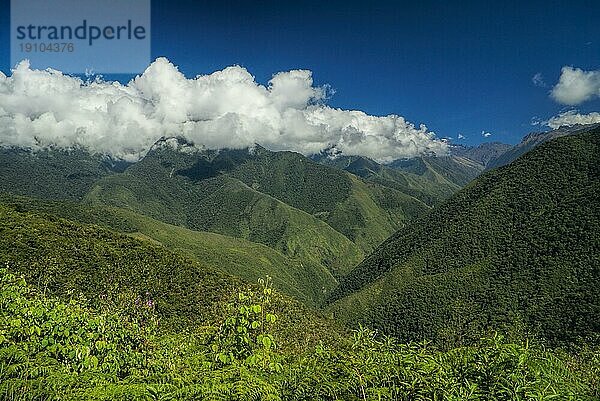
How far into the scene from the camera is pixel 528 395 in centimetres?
590

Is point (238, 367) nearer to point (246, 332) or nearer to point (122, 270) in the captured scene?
point (246, 332)

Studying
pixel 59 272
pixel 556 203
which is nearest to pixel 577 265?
pixel 556 203

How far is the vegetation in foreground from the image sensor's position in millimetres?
6609

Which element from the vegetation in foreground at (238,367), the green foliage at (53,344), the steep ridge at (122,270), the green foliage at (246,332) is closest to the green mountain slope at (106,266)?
the steep ridge at (122,270)

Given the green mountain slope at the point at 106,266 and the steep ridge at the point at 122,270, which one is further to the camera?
the green mountain slope at the point at 106,266

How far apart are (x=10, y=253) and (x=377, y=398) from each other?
246ft

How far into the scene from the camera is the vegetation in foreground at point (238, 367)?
6.61 m

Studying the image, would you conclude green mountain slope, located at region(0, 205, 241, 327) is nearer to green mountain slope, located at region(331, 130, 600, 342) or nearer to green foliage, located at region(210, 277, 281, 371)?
green foliage, located at region(210, 277, 281, 371)

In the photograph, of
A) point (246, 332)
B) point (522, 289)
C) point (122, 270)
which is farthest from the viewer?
point (522, 289)

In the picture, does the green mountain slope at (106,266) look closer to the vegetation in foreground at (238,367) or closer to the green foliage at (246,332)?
the green foliage at (246,332)

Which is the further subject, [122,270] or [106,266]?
[122,270]

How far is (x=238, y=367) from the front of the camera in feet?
29.5

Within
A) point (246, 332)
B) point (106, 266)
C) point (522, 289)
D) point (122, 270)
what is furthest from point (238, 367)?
point (522, 289)

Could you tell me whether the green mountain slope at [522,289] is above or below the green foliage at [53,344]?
below
